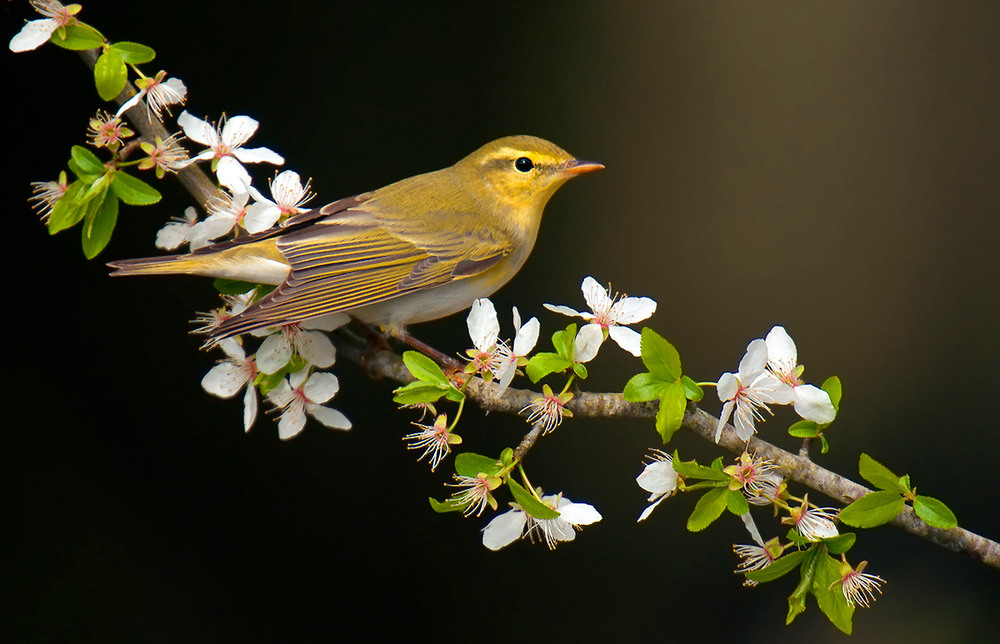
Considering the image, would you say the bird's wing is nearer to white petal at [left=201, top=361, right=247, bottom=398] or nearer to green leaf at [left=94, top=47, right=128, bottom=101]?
white petal at [left=201, top=361, right=247, bottom=398]

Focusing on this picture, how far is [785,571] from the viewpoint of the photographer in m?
1.33

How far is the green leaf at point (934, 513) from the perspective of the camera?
4.13 ft

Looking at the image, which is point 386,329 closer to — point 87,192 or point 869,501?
point 87,192

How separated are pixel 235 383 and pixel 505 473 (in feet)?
1.97

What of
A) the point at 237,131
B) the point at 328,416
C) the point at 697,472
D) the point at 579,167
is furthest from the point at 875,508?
the point at 237,131

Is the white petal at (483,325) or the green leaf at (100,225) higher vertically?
the green leaf at (100,225)

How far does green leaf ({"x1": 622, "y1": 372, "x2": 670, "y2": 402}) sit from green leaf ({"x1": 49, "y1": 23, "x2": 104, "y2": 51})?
106cm

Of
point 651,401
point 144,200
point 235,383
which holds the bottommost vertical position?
point 235,383

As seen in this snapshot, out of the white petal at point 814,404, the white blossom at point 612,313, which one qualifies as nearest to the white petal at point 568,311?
the white blossom at point 612,313

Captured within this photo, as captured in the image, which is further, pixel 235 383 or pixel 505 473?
pixel 235 383

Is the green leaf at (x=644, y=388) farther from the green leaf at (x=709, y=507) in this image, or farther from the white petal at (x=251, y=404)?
the white petal at (x=251, y=404)

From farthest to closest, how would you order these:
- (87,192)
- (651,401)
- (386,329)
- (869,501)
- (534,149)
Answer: (534,149) → (386,329) → (87,192) → (651,401) → (869,501)

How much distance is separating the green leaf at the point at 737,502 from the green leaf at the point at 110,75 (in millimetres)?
1173

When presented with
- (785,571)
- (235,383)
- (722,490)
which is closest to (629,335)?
(722,490)
